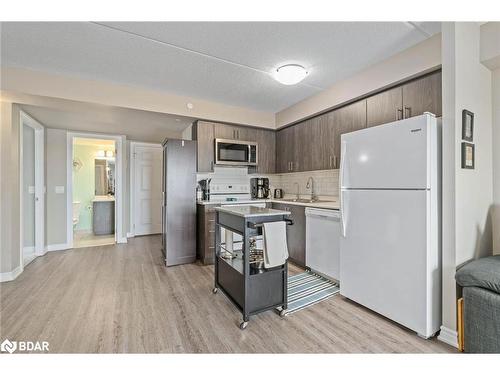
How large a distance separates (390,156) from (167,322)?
7.67 feet

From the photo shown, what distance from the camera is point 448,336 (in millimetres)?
1670

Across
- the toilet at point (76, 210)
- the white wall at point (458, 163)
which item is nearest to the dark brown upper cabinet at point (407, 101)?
the white wall at point (458, 163)

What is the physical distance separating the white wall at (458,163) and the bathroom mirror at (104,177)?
23.6 feet

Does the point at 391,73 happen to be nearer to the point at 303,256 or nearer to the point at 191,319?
the point at 303,256

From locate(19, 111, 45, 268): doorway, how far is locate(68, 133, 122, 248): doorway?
0.91m

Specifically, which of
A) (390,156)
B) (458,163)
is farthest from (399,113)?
(458,163)

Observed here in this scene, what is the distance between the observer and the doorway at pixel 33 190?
12.0 ft

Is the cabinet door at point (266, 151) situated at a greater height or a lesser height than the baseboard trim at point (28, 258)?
greater

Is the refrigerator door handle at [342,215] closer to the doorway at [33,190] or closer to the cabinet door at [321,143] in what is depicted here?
the cabinet door at [321,143]

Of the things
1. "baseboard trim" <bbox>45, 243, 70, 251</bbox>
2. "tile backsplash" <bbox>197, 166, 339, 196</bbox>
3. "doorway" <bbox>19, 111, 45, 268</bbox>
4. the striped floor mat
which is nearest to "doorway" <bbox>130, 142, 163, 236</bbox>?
"baseboard trim" <bbox>45, 243, 70, 251</bbox>

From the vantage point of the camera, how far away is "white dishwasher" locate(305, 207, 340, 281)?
2648 mm

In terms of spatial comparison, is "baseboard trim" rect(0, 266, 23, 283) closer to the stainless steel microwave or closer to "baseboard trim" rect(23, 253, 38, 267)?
"baseboard trim" rect(23, 253, 38, 267)

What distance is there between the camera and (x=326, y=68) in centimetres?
264
